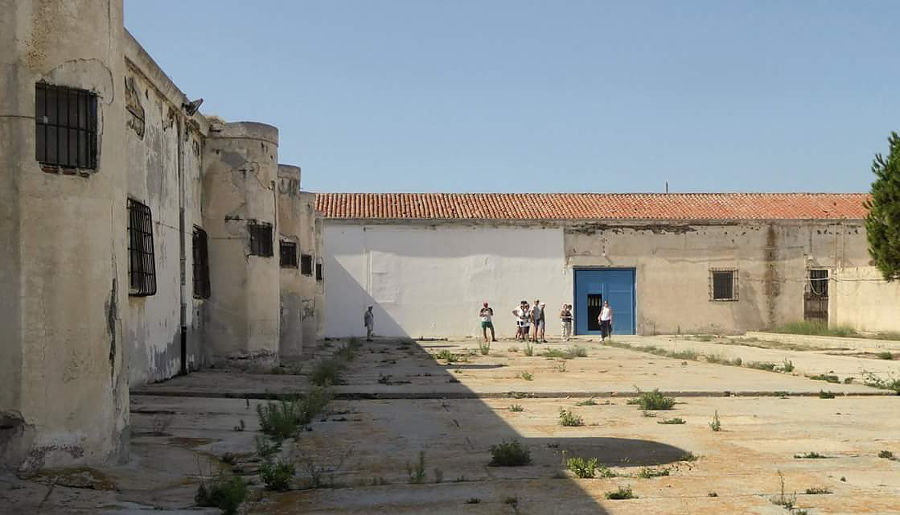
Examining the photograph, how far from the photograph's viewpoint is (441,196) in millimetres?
40688

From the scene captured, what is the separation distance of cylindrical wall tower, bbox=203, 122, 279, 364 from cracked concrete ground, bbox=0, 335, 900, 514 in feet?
2.97

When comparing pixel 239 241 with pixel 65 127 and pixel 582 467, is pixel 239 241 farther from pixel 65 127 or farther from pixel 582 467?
pixel 582 467

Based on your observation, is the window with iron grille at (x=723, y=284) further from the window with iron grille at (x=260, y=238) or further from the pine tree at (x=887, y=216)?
the window with iron grille at (x=260, y=238)

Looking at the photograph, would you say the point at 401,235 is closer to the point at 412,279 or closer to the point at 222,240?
the point at 412,279

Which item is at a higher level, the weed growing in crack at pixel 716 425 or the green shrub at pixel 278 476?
the green shrub at pixel 278 476

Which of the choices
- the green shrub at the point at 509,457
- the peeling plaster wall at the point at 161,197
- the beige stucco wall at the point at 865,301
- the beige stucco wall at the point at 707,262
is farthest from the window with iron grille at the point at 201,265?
the beige stucco wall at the point at 707,262

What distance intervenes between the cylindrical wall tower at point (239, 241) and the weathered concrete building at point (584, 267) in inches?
759

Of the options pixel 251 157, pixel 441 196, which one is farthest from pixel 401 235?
pixel 251 157

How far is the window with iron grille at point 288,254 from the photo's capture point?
2291cm

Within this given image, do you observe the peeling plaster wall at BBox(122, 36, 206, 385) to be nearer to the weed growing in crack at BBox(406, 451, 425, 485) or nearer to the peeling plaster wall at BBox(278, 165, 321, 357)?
the peeling plaster wall at BBox(278, 165, 321, 357)

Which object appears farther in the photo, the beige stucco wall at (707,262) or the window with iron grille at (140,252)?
the beige stucco wall at (707,262)

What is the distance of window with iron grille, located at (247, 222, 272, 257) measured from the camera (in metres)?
17.3

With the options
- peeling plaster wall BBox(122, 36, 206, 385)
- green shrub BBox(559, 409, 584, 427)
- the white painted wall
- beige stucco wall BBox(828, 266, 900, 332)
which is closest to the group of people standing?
the white painted wall

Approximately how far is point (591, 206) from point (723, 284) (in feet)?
18.8
